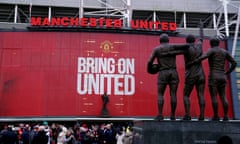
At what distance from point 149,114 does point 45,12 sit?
16.8 m

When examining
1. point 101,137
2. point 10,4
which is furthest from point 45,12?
point 101,137

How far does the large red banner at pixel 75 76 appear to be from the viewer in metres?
28.7

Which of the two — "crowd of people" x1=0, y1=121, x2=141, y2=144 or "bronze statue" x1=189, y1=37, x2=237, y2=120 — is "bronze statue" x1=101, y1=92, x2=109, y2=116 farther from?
"bronze statue" x1=189, y1=37, x2=237, y2=120

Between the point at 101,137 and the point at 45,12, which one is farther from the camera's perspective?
the point at 45,12

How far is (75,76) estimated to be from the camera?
96.5 ft

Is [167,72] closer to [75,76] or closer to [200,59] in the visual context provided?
[200,59]

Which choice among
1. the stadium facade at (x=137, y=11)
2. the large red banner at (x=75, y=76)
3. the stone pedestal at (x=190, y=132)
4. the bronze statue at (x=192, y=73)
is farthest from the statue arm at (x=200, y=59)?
the stadium facade at (x=137, y=11)

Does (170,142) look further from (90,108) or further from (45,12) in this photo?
(45,12)

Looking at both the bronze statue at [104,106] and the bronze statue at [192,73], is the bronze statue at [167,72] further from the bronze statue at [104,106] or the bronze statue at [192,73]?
the bronze statue at [104,106]

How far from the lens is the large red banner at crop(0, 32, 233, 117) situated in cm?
2872

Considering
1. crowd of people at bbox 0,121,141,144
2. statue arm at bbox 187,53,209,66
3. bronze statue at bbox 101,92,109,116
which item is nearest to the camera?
statue arm at bbox 187,53,209,66

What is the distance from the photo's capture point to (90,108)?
2902cm

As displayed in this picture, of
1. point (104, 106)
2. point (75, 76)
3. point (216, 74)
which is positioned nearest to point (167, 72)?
point (216, 74)

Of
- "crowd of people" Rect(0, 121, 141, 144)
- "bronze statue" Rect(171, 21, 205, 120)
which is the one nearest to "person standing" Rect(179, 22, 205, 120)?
"bronze statue" Rect(171, 21, 205, 120)
